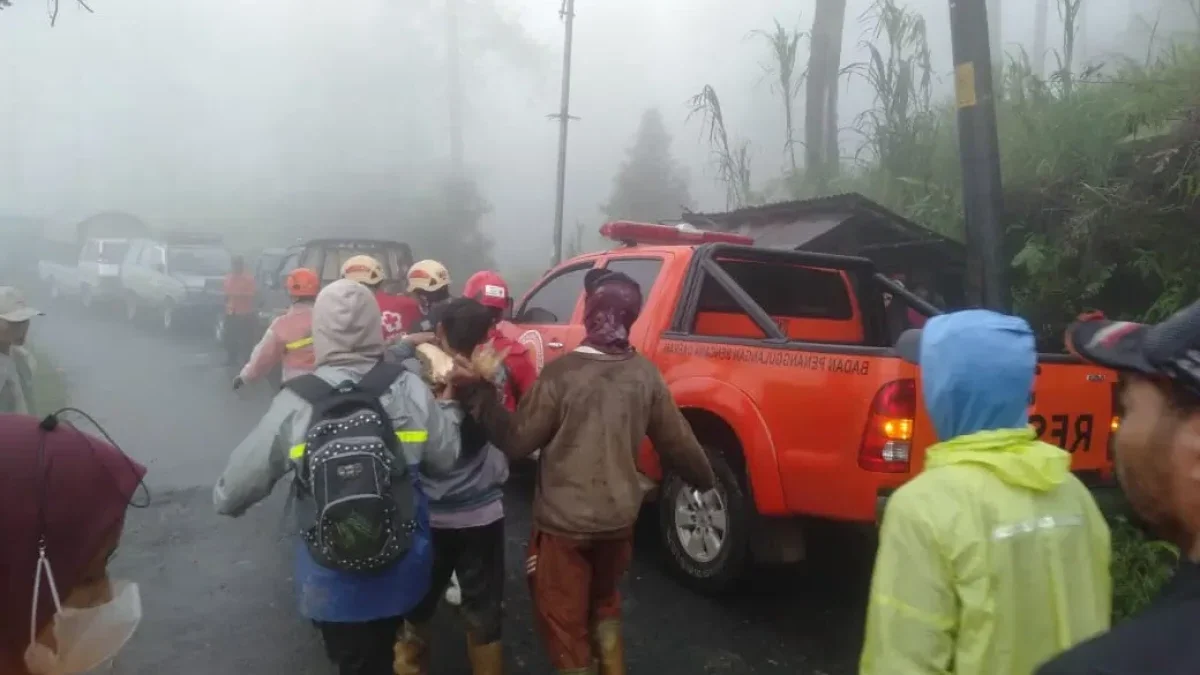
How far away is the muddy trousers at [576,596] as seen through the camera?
3.29 m

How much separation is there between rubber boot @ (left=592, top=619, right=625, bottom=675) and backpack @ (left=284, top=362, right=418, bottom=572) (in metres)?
0.98

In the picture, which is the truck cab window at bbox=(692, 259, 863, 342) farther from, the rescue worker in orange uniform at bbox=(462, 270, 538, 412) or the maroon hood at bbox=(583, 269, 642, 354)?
the maroon hood at bbox=(583, 269, 642, 354)

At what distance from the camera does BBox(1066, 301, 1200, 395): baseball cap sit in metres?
1.12

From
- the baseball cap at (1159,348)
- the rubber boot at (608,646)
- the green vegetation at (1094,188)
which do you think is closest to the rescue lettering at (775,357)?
the rubber boot at (608,646)

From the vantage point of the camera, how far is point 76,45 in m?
41.4

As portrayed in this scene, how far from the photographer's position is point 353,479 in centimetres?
263

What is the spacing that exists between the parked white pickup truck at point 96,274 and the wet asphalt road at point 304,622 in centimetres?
1442

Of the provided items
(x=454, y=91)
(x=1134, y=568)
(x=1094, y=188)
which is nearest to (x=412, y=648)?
(x=1134, y=568)

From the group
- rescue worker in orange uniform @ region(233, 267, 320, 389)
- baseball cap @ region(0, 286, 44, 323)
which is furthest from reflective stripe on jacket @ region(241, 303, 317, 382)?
baseball cap @ region(0, 286, 44, 323)

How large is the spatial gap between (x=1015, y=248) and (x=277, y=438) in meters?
6.96

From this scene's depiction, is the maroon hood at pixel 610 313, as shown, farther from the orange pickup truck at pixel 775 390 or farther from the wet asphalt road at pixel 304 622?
the wet asphalt road at pixel 304 622

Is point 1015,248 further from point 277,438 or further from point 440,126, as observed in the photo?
point 440,126

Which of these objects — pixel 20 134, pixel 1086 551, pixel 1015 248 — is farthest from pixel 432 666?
pixel 20 134

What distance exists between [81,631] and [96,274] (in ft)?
70.6
